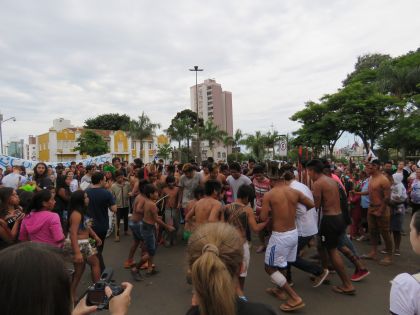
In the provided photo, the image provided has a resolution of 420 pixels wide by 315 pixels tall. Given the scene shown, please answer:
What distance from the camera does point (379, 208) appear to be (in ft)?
18.3

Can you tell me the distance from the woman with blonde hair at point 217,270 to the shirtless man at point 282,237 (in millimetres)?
2472

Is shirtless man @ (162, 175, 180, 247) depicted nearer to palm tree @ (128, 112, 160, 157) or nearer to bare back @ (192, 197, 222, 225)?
bare back @ (192, 197, 222, 225)

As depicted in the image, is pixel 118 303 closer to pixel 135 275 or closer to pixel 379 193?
pixel 135 275

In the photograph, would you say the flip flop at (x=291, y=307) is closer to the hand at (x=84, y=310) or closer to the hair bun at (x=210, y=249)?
the hair bun at (x=210, y=249)

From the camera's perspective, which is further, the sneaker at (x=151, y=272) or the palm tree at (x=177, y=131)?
the palm tree at (x=177, y=131)

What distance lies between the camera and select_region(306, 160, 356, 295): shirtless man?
14.3 ft

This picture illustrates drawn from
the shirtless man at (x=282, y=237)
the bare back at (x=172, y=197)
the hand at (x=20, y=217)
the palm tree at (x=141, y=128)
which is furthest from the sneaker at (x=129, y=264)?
the palm tree at (x=141, y=128)

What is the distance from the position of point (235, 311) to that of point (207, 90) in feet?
375

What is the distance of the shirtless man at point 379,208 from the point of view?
5539 mm

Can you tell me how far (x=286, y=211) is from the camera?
400cm

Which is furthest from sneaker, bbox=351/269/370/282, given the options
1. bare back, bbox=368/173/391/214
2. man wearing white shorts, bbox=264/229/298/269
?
man wearing white shorts, bbox=264/229/298/269

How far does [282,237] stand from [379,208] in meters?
2.69

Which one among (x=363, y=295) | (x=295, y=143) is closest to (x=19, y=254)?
(x=363, y=295)

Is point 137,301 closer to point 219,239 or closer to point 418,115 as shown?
point 219,239
